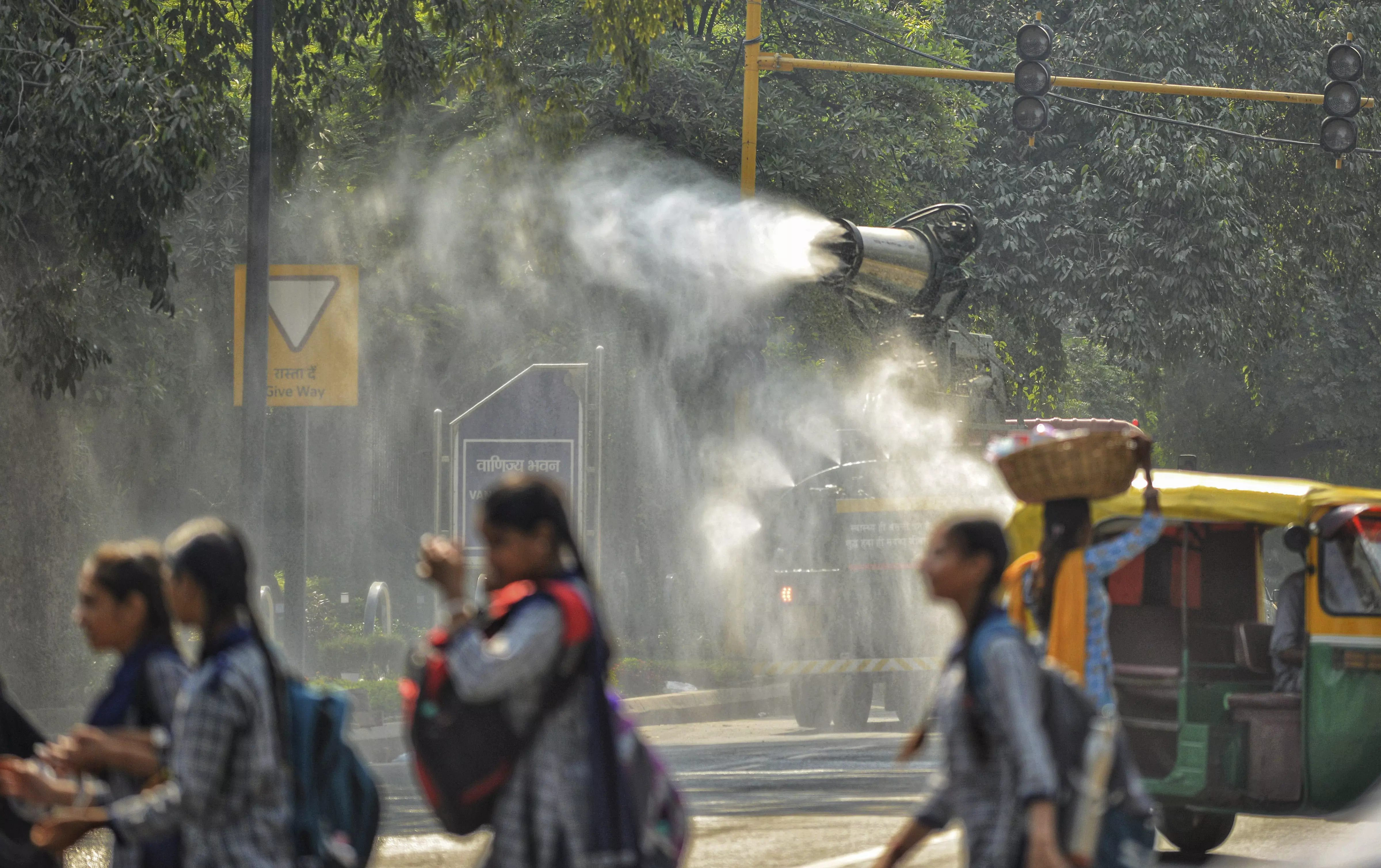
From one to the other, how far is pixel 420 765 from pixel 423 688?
0.15 metres

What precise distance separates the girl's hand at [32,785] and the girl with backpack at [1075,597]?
310 centimetres

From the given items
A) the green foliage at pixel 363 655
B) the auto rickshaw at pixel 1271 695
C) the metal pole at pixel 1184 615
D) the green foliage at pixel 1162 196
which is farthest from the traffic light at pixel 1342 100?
the green foliage at pixel 1162 196

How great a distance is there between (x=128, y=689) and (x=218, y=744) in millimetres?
327

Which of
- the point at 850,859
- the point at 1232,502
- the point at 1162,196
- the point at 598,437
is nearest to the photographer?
the point at 1232,502

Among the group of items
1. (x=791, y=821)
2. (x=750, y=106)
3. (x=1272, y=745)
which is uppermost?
(x=750, y=106)

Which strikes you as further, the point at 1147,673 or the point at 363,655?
the point at 363,655

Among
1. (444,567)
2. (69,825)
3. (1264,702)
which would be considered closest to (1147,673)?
(1264,702)

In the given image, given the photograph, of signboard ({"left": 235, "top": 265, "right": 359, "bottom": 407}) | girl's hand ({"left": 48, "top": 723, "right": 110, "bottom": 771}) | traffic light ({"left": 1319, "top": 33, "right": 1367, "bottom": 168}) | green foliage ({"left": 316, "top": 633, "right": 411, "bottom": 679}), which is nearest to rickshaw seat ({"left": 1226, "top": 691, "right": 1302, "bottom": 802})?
girl's hand ({"left": 48, "top": 723, "right": 110, "bottom": 771})

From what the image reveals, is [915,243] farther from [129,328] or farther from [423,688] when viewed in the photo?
[423,688]

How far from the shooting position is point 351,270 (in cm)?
1358

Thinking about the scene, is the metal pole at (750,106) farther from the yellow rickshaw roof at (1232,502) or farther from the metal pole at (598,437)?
the yellow rickshaw roof at (1232,502)

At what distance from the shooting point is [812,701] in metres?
17.1

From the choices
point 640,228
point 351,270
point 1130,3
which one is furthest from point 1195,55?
point 351,270

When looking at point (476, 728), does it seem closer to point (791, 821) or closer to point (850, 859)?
point (850, 859)
